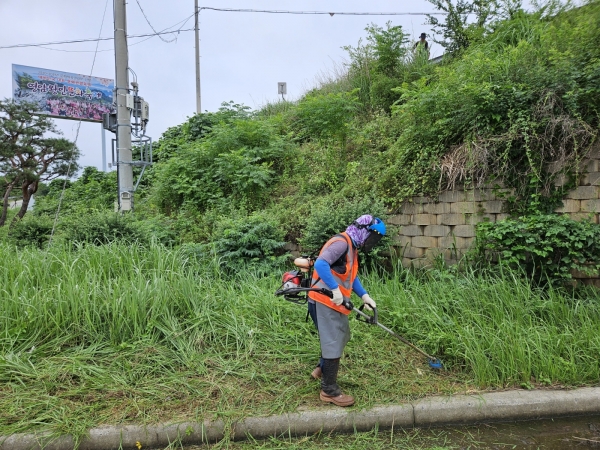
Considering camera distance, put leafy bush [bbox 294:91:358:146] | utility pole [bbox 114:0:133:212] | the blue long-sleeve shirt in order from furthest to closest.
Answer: leafy bush [bbox 294:91:358:146], utility pole [bbox 114:0:133:212], the blue long-sleeve shirt

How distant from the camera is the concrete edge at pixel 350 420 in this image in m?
2.57

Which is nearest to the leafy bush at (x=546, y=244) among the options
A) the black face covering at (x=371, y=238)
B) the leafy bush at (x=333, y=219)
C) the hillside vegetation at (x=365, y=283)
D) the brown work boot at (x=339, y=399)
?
the hillside vegetation at (x=365, y=283)

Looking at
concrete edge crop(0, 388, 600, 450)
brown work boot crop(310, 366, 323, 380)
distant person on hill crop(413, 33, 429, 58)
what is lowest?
concrete edge crop(0, 388, 600, 450)

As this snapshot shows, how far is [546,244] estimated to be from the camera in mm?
4137

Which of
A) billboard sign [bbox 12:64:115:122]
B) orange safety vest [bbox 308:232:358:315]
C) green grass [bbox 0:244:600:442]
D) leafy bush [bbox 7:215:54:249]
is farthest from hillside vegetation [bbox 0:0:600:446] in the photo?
billboard sign [bbox 12:64:115:122]

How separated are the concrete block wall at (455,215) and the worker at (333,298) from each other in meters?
2.53

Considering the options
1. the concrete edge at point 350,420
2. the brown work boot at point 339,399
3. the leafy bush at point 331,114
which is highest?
the leafy bush at point 331,114

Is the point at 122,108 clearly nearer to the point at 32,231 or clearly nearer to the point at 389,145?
the point at 32,231

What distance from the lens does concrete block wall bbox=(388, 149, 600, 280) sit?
430 centimetres

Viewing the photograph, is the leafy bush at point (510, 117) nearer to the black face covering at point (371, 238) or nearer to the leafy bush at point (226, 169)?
the black face covering at point (371, 238)

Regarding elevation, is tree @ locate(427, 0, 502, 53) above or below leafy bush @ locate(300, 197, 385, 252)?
above

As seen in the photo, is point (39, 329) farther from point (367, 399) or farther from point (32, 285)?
point (367, 399)

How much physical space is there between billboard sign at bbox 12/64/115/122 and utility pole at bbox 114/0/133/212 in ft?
20.6

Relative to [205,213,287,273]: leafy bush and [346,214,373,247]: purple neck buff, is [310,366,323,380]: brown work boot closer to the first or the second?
[346,214,373,247]: purple neck buff
